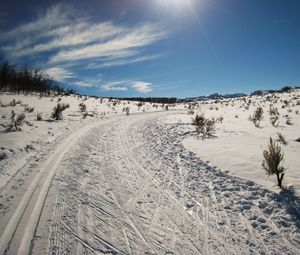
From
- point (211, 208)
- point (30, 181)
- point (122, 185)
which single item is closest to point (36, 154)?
point (30, 181)

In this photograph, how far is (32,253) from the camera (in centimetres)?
321

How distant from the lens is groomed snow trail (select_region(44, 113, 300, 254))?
3.44 m

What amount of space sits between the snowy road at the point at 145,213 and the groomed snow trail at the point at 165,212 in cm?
1

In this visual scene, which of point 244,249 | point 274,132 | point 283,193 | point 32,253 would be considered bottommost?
point 32,253

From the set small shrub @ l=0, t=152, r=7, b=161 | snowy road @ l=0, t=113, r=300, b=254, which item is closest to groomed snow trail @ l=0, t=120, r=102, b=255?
snowy road @ l=0, t=113, r=300, b=254

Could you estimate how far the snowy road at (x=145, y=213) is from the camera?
3428 millimetres

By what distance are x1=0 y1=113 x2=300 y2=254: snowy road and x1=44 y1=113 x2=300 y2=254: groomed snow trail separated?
14 millimetres

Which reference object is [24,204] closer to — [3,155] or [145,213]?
[145,213]

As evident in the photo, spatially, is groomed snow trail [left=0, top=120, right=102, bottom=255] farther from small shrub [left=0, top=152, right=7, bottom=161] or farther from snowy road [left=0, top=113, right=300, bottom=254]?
small shrub [left=0, top=152, right=7, bottom=161]

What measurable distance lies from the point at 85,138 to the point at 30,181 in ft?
17.4

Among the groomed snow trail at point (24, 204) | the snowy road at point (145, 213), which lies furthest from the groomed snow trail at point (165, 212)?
the groomed snow trail at point (24, 204)

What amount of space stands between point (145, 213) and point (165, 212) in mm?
360

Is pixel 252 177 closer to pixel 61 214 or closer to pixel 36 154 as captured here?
pixel 61 214

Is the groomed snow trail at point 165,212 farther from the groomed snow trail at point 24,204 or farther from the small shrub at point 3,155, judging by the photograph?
the small shrub at point 3,155
